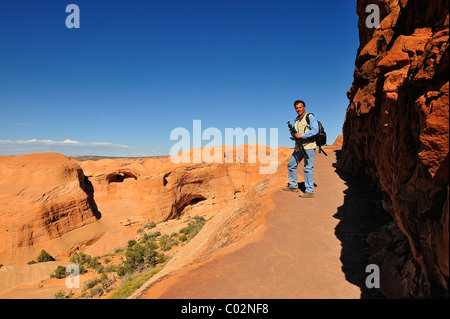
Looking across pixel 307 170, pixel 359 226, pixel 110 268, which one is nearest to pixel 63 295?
pixel 110 268

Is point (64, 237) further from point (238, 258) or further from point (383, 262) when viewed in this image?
point (383, 262)

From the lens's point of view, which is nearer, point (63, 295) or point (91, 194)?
point (63, 295)

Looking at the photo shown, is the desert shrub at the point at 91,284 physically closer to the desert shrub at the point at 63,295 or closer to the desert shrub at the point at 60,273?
the desert shrub at the point at 63,295

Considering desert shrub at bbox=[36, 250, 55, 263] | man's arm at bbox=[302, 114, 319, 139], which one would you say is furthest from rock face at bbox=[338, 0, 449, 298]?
desert shrub at bbox=[36, 250, 55, 263]

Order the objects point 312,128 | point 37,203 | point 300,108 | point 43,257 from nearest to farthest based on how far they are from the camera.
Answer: point 312,128 < point 300,108 < point 43,257 < point 37,203

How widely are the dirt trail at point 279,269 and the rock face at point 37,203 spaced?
2306cm

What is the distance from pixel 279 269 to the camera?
3297 mm

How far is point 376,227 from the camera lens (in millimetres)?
4461

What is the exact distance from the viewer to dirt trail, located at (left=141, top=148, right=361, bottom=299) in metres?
2.83

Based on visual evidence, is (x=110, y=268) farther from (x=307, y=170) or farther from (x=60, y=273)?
(x=307, y=170)

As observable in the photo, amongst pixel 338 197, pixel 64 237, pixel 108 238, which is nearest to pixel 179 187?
pixel 108 238

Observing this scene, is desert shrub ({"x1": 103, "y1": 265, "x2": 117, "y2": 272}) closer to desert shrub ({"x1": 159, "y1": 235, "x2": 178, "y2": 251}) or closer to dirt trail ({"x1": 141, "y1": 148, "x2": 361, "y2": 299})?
desert shrub ({"x1": 159, "y1": 235, "x2": 178, "y2": 251})

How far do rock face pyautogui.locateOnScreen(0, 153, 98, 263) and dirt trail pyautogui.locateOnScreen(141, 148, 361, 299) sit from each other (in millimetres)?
23063

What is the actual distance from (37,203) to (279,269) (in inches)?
966
